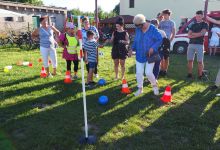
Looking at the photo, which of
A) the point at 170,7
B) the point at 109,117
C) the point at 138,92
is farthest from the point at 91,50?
the point at 170,7

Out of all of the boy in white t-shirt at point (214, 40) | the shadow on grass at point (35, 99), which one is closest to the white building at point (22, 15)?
the boy in white t-shirt at point (214, 40)

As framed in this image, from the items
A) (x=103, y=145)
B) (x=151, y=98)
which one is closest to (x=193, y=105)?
(x=151, y=98)

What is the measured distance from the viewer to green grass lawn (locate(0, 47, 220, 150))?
14.4ft

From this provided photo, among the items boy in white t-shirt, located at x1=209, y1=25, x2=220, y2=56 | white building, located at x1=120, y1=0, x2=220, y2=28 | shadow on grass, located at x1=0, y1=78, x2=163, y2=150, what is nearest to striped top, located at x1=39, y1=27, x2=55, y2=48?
shadow on grass, located at x1=0, y1=78, x2=163, y2=150

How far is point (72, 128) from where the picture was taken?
4891 mm

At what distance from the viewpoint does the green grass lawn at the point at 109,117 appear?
440cm

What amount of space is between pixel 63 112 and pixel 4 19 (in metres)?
23.7

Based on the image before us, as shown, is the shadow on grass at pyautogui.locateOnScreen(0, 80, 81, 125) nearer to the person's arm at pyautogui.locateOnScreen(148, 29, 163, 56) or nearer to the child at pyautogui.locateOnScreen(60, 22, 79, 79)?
the child at pyautogui.locateOnScreen(60, 22, 79, 79)

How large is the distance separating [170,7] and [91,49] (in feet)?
88.3

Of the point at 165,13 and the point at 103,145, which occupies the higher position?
the point at 165,13

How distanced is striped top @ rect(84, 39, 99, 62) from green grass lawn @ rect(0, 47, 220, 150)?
83 cm

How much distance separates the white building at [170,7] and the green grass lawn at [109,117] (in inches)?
982

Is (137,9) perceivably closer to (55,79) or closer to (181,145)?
(55,79)

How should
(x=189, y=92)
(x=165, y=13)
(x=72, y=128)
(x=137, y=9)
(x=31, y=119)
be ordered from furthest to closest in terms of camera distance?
1. (x=137, y=9)
2. (x=165, y=13)
3. (x=189, y=92)
4. (x=31, y=119)
5. (x=72, y=128)
